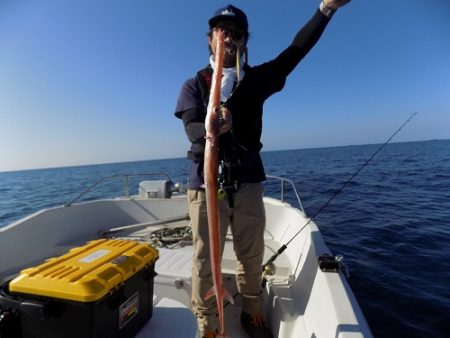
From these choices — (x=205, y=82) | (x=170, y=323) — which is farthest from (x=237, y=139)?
(x=170, y=323)

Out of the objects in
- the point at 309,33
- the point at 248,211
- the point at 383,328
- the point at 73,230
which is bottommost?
the point at 383,328

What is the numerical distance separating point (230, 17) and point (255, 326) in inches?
109

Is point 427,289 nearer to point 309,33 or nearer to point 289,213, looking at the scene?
point 289,213

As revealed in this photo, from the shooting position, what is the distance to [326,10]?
2.23 m

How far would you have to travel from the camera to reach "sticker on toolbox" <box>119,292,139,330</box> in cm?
173

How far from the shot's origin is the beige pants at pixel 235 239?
2.36 meters

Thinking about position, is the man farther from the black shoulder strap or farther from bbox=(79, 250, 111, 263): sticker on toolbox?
bbox=(79, 250, 111, 263): sticker on toolbox

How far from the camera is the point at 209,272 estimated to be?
239 centimetres

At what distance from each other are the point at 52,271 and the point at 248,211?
148 centimetres

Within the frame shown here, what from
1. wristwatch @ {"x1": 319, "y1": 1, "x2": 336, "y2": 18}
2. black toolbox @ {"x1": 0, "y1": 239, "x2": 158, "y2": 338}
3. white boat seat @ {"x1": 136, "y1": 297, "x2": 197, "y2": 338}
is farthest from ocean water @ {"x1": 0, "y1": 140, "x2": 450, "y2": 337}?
wristwatch @ {"x1": 319, "y1": 1, "x2": 336, "y2": 18}

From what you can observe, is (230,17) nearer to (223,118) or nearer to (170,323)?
(223,118)

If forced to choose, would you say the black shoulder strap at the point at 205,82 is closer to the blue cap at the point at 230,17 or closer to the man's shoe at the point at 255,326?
the blue cap at the point at 230,17

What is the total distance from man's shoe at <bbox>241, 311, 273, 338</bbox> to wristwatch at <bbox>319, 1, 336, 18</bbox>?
2.77m

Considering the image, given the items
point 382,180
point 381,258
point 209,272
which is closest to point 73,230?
point 209,272
